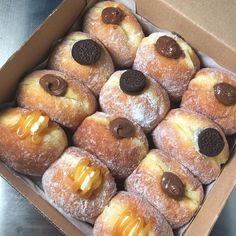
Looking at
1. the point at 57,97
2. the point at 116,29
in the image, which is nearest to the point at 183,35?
the point at 116,29

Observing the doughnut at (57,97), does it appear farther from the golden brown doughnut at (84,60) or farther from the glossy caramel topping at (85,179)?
the glossy caramel topping at (85,179)

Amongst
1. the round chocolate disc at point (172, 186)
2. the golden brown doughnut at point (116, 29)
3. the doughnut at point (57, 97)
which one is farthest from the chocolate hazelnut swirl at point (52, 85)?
the round chocolate disc at point (172, 186)

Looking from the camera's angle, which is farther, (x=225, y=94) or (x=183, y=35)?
(x=183, y=35)

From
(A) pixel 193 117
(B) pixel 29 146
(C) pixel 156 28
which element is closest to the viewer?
(B) pixel 29 146

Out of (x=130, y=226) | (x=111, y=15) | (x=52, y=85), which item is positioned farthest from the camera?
(x=111, y=15)

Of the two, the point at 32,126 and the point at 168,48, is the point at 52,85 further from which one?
the point at 168,48

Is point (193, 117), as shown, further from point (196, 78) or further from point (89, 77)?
point (89, 77)

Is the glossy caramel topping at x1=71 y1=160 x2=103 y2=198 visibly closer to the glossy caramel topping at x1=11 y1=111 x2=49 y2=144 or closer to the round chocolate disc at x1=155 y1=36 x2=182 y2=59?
the glossy caramel topping at x1=11 y1=111 x2=49 y2=144

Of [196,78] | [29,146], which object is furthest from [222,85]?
[29,146]
